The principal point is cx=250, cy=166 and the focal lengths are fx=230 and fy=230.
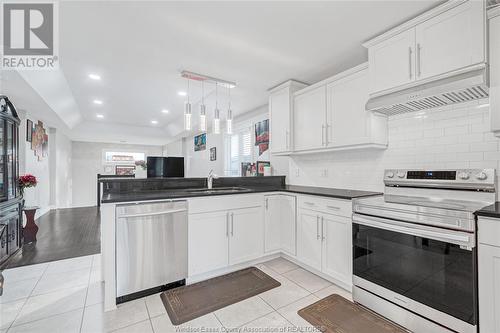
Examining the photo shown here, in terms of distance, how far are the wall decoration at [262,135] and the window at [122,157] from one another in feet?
24.1

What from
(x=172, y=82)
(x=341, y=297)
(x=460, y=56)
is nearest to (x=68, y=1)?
(x=172, y=82)

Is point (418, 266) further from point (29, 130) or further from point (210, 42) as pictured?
point (29, 130)

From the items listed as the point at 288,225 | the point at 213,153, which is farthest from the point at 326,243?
the point at 213,153

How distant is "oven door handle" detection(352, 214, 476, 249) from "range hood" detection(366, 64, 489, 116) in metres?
1.05

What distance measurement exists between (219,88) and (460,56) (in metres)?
2.87

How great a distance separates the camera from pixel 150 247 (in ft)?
7.12

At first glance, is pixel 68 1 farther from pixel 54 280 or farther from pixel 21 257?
pixel 21 257

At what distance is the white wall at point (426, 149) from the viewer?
1.90 meters

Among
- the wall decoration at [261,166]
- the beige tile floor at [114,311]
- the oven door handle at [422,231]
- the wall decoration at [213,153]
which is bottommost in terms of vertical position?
the beige tile floor at [114,311]

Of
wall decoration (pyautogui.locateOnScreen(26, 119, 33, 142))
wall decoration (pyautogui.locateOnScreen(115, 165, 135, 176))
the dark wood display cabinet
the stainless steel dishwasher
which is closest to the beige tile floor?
the stainless steel dishwasher

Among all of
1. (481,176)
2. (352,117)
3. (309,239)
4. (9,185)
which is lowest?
(309,239)

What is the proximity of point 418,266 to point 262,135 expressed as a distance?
3.23 metres

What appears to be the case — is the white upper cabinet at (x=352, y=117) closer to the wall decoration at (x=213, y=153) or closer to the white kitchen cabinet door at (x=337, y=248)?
the white kitchen cabinet door at (x=337, y=248)

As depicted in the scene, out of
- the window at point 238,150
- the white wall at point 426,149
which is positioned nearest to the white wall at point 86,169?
the window at point 238,150
